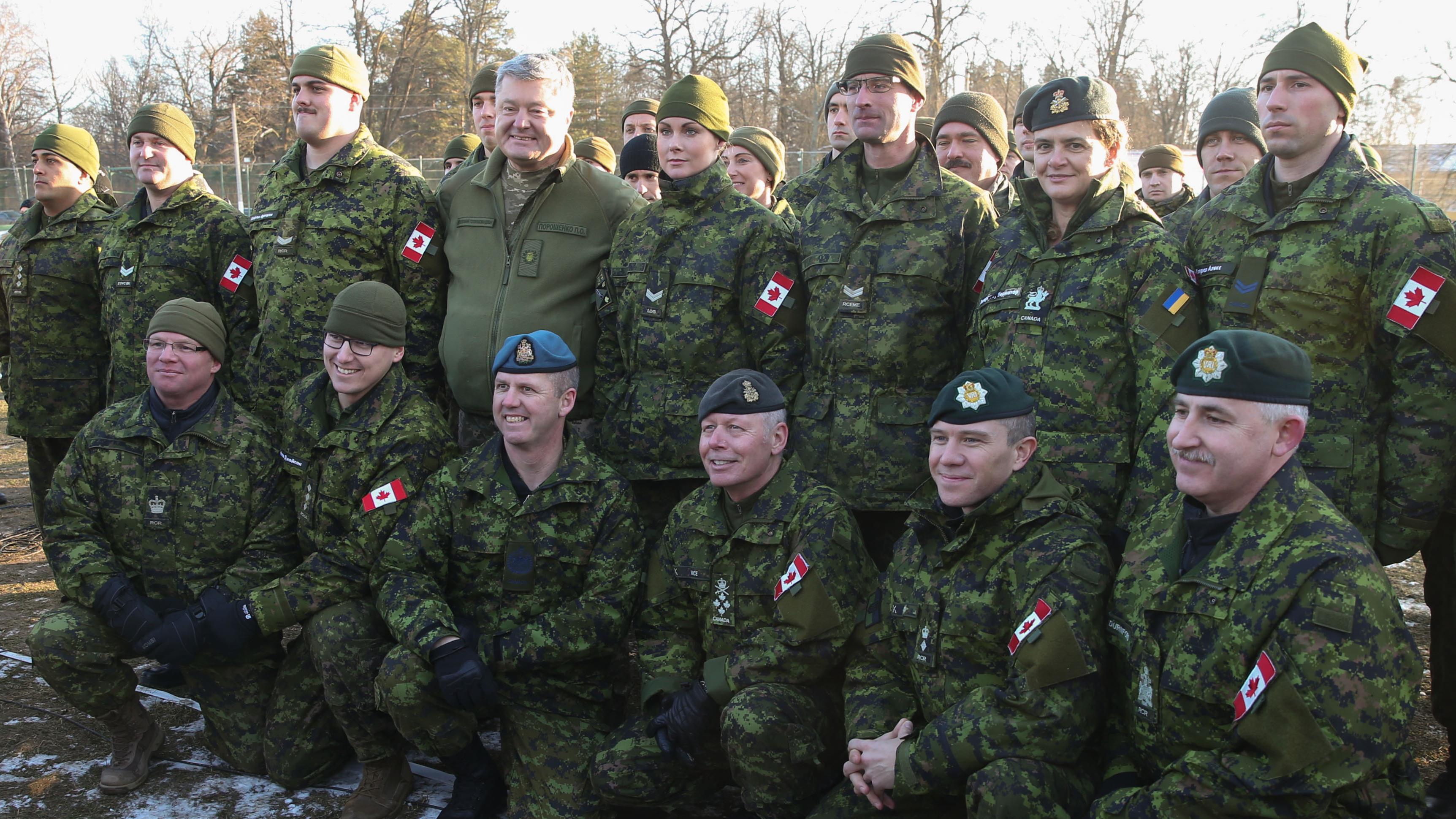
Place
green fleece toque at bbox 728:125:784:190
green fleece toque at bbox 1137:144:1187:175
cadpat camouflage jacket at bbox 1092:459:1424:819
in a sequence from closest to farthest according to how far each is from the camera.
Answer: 1. cadpat camouflage jacket at bbox 1092:459:1424:819
2. green fleece toque at bbox 728:125:784:190
3. green fleece toque at bbox 1137:144:1187:175

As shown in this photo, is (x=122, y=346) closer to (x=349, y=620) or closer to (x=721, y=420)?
(x=349, y=620)

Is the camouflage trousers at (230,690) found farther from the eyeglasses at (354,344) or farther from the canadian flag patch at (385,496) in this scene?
the eyeglasses at (354,344)

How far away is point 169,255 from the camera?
17.9 ft

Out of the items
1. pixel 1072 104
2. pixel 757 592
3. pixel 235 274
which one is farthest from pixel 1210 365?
pixel 235 274

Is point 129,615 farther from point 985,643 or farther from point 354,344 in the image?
point 985,643

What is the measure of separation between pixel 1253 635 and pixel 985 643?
2.62 ft

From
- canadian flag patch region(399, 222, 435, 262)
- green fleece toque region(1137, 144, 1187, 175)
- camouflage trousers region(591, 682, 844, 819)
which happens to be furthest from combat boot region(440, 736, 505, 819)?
green fleece toque region(1137, 144, 1187, 175)

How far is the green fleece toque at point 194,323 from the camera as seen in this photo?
4520 millimetres

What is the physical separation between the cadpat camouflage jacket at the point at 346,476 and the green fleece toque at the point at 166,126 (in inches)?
82.0

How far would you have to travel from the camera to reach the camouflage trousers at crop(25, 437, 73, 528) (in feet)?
21.3

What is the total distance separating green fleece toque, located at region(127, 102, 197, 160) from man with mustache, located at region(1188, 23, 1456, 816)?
5083 millimetres

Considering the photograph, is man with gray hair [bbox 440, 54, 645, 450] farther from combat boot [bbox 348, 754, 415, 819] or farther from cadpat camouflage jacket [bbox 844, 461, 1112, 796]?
cadpat camouflage jacket [bbox 844, 461, 1112, 796]

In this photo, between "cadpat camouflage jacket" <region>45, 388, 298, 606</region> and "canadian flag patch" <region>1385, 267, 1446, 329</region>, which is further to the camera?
"cadpat camouflage jacket" <region>45, 388, 298, 606</region>

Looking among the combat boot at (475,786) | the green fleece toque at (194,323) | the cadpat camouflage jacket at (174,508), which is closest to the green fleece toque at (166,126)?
the green fleece toque at (194,323)
